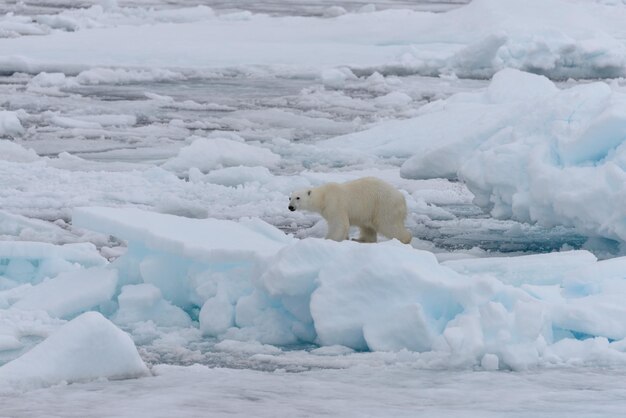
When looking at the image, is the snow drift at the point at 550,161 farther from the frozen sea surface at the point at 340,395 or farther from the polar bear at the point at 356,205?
the frozen sea surface at the point at 340,395

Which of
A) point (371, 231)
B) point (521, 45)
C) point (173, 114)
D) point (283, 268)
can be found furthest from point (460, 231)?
point (521, 45)

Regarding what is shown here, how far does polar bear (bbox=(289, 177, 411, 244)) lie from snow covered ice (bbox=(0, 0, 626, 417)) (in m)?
0.35

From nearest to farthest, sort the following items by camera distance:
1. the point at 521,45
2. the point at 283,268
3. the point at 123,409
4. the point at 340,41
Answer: the point at 123,409 → the point at 283,268 → the point at 521,45 → the point at 340,41

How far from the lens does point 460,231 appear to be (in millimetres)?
7211

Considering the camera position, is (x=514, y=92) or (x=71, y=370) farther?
(x=514, y=92)

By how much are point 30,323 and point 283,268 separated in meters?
1.06

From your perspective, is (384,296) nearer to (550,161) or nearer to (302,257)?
(302,257)

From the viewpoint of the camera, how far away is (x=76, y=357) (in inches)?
156

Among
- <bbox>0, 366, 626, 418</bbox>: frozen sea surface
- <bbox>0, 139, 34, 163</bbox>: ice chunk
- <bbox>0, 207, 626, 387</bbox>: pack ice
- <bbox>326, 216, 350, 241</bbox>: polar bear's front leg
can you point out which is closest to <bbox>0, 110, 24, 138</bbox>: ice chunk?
<bbox>0, 139, 34, 163</bbox>: ice chunk

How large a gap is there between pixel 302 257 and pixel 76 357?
3.72 ft

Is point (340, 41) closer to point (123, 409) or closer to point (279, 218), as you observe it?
point (279, 218)

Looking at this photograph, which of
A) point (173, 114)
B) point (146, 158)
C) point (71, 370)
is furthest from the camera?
point (173, 114)

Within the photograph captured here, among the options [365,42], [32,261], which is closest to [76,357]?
[32,261]

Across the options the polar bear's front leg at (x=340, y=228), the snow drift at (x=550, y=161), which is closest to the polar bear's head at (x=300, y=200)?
the polar bear's front leg at (x=340, y=228)
